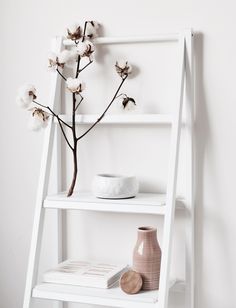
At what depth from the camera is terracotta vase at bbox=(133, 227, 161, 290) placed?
1.58m

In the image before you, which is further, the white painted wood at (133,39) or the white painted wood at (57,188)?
the white painted wood at (57,188)

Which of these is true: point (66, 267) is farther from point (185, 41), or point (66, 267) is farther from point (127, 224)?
point (185, 41)

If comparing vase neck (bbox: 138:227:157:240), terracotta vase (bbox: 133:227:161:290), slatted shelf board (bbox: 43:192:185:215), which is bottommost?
terracotta vase (bbox: 133:227:161:290)

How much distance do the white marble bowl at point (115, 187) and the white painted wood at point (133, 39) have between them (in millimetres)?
444

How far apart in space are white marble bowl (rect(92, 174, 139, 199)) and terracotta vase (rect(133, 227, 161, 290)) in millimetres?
121

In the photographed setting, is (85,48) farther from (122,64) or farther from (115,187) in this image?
(115,187)

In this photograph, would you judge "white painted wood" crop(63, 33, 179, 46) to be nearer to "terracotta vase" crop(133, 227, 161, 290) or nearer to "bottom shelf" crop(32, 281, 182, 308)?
"terracotta vase" crop(133, 227, 161, 290)

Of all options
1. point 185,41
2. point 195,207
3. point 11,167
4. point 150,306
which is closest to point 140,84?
point 185,41

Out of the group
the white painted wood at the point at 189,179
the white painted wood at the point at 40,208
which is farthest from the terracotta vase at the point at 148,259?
the white painted wood at the point at 40,208

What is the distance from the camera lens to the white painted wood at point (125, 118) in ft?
5.44

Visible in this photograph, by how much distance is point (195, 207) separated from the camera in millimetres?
1729

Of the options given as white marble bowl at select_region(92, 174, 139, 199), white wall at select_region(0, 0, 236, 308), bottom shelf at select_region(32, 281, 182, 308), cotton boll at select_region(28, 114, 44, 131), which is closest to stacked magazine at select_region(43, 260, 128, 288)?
bottom shelf at select_region(32, 281, 182, 308)

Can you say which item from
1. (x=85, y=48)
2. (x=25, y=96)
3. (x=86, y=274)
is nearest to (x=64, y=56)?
(x=85, y=48)

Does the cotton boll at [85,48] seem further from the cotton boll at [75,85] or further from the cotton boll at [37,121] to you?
the cotton boll at [37,121]
